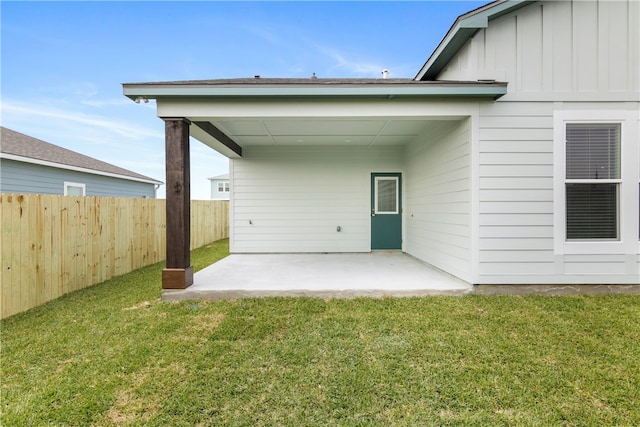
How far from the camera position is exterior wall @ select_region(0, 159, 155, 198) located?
761 centimetres

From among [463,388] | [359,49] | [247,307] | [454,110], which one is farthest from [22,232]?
[359,49]

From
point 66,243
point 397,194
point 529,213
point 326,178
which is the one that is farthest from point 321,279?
point 66,243

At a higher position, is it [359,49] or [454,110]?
[359,49]

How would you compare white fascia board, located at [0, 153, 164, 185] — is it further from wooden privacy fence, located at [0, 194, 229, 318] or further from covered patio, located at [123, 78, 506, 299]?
covered patio, located at [123, 78, 506, 299]

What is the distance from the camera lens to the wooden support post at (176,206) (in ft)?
13.2

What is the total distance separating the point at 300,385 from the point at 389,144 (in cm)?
619

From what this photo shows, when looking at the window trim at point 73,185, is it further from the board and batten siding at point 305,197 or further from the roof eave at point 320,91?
the roof eave at point 320,91

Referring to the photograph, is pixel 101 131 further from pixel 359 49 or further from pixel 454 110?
pixel 454 110

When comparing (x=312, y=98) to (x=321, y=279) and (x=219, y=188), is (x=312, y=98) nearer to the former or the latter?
(x=321, y=279)

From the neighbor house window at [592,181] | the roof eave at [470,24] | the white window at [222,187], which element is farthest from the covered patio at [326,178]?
the white window at [222,187]

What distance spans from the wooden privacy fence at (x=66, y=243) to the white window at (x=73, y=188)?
4.76m

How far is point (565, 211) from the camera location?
406 centimetres

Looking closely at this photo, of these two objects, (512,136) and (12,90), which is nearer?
(512,136)

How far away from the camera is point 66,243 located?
181 inches
